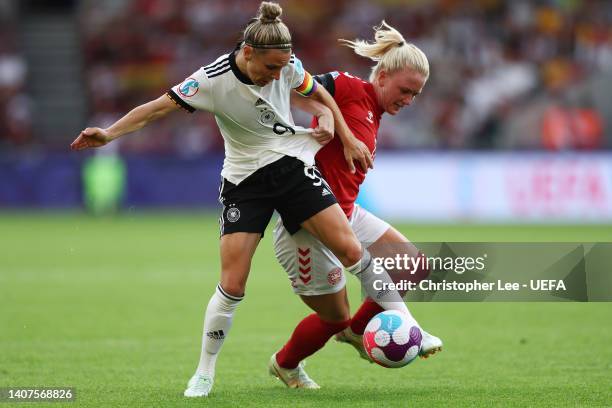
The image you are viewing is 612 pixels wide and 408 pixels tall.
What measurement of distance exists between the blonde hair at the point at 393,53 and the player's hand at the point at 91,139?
170cm

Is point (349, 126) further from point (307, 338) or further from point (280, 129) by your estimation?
point (307, 338)

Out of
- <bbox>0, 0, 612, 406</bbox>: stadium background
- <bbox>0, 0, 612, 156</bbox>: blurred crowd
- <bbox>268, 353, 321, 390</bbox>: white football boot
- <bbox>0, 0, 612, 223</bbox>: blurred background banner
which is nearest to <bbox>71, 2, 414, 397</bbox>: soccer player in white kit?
<bbox>268, 353, 321, 390</bbox>: white football boot

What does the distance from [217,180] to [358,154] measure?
14921 millimetres

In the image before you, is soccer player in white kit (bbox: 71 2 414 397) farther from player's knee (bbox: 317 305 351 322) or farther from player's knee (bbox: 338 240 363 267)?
player's knee (bbox: 317 305 351 322)

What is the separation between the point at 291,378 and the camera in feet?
21.4

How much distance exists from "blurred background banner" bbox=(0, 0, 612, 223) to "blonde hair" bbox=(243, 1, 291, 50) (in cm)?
1374

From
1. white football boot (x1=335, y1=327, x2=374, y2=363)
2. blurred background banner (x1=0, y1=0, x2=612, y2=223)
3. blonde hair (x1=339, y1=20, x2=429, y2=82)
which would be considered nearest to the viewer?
blonde hair (x1=339, y1=20, x2=429, y2=82)

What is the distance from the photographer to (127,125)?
5.82 metres

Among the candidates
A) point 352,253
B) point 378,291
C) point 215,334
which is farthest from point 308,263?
point 215,334

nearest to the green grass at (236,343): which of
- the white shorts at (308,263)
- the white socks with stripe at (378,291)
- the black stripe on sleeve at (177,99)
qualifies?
the white socks with stripe at (378,291)

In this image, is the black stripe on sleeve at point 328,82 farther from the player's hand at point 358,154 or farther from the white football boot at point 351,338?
the white football boot at point 351,338

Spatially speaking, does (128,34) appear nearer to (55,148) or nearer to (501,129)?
(55,148)

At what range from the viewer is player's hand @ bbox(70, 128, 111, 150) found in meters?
5.68

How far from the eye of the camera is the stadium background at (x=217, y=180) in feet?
22.8
